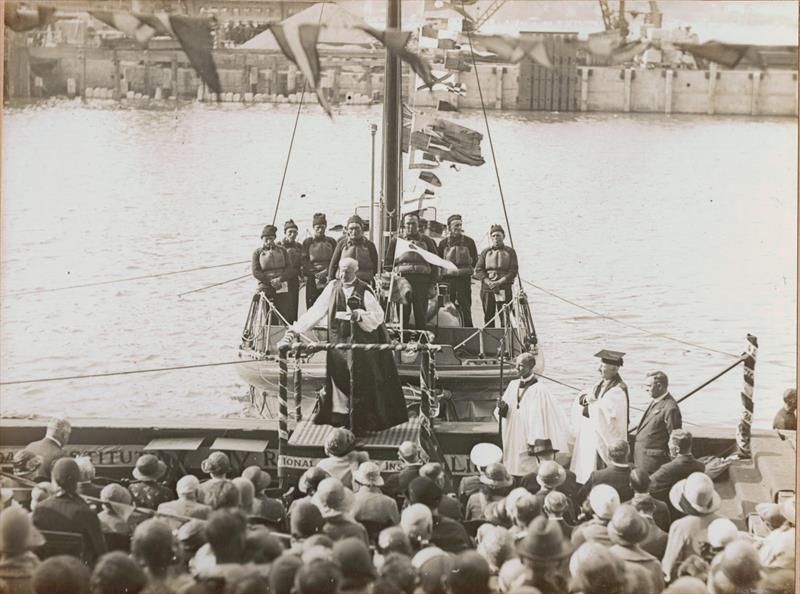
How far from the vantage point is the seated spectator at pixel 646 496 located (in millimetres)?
6422

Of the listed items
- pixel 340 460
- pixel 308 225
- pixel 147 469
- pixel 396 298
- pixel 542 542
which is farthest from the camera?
pixel 308 225

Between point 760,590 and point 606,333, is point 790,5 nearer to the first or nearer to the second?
point 606,333

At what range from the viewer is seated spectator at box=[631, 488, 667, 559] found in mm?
6328

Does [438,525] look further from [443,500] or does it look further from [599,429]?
[599,429]

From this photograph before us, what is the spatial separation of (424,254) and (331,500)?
11.1ft

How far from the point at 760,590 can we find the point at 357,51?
194 inches

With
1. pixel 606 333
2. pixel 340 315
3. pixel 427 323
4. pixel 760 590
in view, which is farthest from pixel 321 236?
pixel 760 590

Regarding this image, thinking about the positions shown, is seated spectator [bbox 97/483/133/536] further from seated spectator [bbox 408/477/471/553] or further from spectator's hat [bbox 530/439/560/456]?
spectator's hat [bbox 530/439/560/456]

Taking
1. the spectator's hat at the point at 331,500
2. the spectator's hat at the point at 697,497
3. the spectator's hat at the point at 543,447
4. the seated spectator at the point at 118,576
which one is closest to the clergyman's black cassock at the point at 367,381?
the spectator's hat at the point at 543,447

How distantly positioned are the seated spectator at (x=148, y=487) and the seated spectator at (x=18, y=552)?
2.23 ft

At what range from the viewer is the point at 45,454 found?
714cm

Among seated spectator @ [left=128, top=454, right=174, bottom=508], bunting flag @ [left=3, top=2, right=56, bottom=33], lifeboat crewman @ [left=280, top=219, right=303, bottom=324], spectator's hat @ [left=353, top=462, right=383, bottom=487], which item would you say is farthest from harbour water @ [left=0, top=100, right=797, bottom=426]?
spectator's hat @ [left=353, top=462, right=383, bottom=487]

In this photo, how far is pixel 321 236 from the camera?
9133 millimetres

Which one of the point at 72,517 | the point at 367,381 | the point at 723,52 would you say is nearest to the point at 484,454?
the point at 367,381
